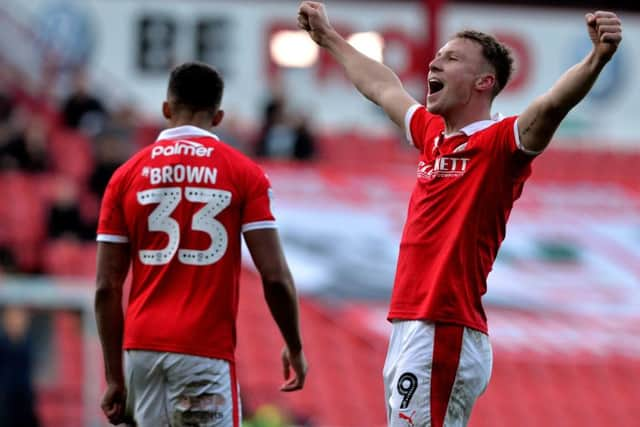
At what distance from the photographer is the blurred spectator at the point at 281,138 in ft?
59.5

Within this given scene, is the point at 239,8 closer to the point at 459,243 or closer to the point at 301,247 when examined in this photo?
the point at 301,247

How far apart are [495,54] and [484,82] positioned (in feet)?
0.40

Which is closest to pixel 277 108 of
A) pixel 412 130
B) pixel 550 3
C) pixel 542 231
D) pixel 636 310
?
pixel 542 231

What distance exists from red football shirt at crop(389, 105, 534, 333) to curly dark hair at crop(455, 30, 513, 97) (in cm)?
20

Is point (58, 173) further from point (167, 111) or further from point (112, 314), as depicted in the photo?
point (112, 314)

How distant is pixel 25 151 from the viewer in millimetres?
16266

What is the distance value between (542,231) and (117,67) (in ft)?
26.4

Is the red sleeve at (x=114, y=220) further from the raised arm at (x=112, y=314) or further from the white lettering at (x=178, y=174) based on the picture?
the white lettering at (x=178, y=174)

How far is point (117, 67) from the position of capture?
74.3 ft

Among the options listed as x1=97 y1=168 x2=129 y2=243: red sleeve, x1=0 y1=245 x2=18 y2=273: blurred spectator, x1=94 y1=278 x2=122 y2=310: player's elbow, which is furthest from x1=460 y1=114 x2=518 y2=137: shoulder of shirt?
x1=0 y1=245 x2=18 y2=273: blurred spectator

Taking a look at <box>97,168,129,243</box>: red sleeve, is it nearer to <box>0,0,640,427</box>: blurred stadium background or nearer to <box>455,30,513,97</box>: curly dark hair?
<box>455,30,513,97</box>: curly dark hair

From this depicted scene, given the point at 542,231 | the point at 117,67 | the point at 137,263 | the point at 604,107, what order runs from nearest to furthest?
1. the point at 137,263
2. the point at 542,231
3. the point at 117,67
4. the point at 604,107

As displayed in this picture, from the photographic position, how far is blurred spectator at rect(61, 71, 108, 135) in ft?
56.9

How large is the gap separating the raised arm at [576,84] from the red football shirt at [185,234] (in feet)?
3.80
